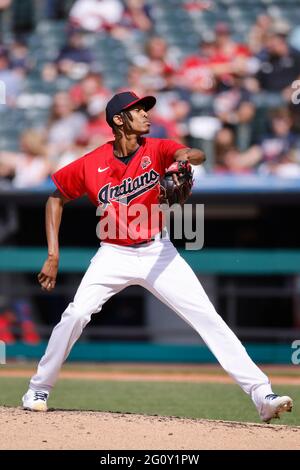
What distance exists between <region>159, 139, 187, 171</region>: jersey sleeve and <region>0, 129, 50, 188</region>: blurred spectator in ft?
16.9

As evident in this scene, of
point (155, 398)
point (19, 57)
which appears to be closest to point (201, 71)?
point (19, 57)

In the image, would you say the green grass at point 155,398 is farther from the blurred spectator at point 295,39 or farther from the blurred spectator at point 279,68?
the blurred spectator at point 295,39

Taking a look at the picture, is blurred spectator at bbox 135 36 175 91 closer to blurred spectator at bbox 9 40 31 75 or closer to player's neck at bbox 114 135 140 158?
blurred spectator at bbox 9 40 31 75

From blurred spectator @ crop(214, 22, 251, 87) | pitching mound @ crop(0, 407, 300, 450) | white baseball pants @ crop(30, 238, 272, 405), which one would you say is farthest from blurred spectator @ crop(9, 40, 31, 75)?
pitching mound @ crop(0, 407, 300, 450)

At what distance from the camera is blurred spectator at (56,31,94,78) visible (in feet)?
40.8

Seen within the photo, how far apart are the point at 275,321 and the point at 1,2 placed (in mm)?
6364

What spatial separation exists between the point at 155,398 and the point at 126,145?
2592 mm

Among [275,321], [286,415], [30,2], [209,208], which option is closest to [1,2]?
[30,2]

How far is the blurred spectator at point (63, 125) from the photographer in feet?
36.8

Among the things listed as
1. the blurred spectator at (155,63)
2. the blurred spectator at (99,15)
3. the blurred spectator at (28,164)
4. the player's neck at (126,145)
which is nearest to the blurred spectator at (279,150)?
the blurred spectator at (155,63)

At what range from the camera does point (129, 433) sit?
5227mm

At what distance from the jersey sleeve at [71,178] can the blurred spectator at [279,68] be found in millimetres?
5522

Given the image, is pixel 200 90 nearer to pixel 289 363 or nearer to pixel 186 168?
pixel 289 363

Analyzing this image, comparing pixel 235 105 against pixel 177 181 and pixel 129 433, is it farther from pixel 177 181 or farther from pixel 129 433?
pixel 129 433
